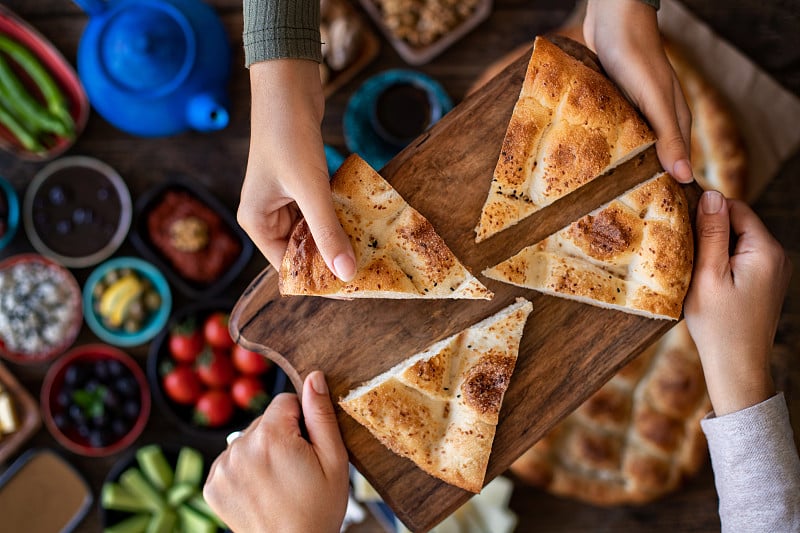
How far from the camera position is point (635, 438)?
394 centimetres

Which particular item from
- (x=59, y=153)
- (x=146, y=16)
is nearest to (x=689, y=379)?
(x=146, y=16)

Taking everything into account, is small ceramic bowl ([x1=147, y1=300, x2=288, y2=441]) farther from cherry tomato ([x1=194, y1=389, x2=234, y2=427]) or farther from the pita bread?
the pita bread

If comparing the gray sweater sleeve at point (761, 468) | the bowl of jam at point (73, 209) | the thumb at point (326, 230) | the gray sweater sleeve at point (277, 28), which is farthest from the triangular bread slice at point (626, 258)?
the bowl of jam at point (73, 209)

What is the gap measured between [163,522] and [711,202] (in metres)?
3.51

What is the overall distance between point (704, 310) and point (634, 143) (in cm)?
80

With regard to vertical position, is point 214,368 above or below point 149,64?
below

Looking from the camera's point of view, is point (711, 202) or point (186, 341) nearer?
point (711, 202)

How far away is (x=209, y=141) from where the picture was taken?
4043mm

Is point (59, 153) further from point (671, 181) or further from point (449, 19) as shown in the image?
point (671, 181)

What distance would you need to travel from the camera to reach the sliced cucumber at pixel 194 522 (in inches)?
153

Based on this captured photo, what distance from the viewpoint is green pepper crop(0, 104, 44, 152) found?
387cm

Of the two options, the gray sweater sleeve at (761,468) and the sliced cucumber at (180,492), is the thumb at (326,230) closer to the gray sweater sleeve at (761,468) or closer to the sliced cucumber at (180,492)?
the gray sweater sleeve at (761,468)

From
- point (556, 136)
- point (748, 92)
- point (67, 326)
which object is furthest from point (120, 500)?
point (748, 92)

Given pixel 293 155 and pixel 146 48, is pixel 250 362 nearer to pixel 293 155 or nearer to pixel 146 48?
pixel 293 155
